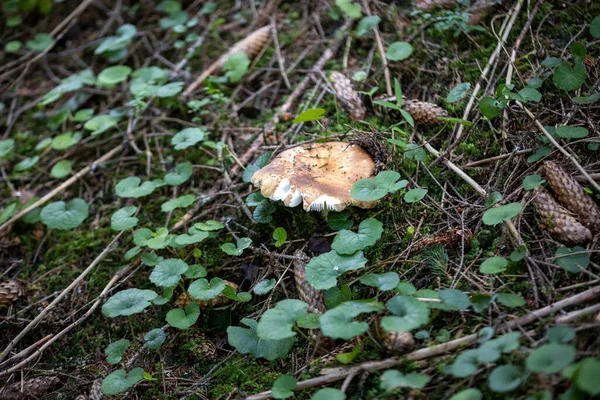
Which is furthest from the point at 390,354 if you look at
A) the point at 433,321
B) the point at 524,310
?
the point at 524,310

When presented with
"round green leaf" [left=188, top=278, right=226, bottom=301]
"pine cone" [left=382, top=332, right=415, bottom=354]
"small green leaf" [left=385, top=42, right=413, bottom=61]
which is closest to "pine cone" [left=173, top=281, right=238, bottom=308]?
"round green leaf" [left=188, top=278, right=226, bottom=301]

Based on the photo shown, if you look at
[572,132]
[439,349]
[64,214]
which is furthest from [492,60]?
[64,214]

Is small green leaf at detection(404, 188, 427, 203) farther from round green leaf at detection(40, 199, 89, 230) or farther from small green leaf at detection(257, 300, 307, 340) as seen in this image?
round green leaf at detection(40, 199, 89, 230)

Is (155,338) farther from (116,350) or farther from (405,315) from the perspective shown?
(405,315)

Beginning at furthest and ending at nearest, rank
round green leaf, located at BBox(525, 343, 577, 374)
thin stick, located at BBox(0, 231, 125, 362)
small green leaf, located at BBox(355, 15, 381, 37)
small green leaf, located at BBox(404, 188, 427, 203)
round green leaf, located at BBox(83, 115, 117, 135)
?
round green leaf, located at BBox(83, 115, 117, 135), small green leaf, located at BBox(355, 15, 381, 37), thin stick, located at BBox(0, 231, 125, 362), small green leaf, located at BBox(404, 188, 427, 203), round green leaf, located at BBox(525, 343, 577, 374)

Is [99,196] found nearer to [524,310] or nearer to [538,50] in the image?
[524,310]

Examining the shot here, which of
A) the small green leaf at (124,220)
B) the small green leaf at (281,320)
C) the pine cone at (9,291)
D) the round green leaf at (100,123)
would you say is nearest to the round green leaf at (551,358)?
the small green leaf at (281,320)

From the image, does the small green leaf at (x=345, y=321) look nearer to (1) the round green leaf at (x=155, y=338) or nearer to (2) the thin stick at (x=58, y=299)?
(1) the round green leaf at (x=155, y=338)
